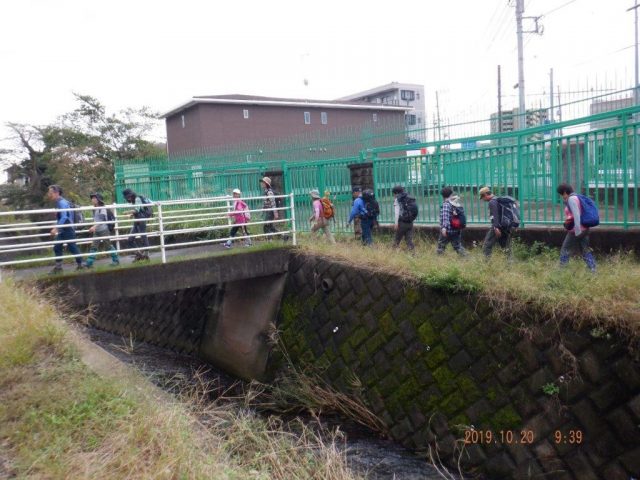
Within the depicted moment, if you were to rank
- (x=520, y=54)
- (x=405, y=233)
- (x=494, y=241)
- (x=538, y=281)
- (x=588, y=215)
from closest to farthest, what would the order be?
(x=538, y=281), (x=588, y=215), (x=494, y=241), (x=405, y=233), (x=520, y=54)

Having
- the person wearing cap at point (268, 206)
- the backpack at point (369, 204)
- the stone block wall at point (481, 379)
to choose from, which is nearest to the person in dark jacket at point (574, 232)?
the stone block wall at point (481, 379)

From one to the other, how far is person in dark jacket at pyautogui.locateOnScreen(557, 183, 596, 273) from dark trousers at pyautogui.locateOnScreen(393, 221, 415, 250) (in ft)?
9.27

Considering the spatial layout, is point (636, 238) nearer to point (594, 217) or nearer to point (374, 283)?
point (594, 217)

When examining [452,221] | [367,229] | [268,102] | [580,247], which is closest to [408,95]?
[268,102]

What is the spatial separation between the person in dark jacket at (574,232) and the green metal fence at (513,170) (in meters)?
1.06

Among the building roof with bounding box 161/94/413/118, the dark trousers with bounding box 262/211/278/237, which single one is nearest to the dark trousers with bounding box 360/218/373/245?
the dark trousers with bounding box 262/211/278/237

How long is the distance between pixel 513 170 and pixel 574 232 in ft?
8.28

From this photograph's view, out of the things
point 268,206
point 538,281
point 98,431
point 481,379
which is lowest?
point 481,379

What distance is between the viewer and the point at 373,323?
314 inches

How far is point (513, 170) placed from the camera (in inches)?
359

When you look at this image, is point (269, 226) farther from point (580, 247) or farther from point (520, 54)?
point (520, 54)

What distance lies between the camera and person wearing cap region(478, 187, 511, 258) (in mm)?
7758

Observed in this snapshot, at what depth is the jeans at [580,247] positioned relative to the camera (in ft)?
22.2

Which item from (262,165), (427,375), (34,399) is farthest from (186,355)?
(34,399)
